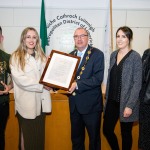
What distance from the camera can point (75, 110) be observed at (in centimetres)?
246

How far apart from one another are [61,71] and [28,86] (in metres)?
0.37

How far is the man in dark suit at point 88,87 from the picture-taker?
230 cm

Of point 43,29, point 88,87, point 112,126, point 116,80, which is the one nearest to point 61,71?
point 88,87

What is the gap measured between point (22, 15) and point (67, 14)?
0.78m

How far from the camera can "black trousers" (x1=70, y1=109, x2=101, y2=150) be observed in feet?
7.87

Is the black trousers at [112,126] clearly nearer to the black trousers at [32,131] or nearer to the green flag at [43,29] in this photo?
the black trousers at [32,131]

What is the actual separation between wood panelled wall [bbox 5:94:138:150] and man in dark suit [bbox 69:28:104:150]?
397mm

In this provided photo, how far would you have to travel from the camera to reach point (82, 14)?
378cm


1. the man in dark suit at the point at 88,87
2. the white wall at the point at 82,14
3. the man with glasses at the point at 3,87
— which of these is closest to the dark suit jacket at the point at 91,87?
the man in dark suit at the point at 88,87

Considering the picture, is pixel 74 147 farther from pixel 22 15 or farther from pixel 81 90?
pixel 22 15

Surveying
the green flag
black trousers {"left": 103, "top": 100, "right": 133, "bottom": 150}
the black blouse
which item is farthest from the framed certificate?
the green flag

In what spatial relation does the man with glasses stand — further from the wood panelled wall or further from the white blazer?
the wood panelled wall

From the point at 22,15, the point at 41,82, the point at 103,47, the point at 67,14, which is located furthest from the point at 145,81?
the point at 22,15

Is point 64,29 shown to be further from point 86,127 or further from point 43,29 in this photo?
point 86,127
